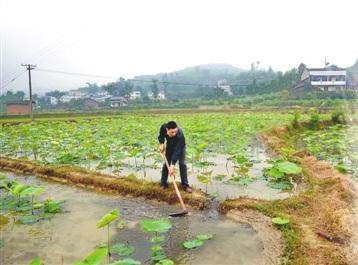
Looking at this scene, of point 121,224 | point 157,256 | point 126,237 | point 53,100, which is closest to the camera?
point 157,256

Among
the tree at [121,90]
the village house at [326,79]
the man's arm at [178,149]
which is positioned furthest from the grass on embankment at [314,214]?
the tree at [121,90]

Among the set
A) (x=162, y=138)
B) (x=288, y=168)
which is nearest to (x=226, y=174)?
(x=288, y=168)

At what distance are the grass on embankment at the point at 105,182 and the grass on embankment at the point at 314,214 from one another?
0.72 meters

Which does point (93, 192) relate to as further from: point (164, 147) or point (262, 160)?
point (262, 160)

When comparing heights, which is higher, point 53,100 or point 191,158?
point 53,100

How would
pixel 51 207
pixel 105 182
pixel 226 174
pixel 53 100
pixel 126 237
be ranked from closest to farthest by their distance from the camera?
pixel 126 237, pixel 51 207, pixel 105 182, pixel 226 174, pixel 53 100

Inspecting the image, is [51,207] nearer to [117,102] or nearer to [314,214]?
[314,214]

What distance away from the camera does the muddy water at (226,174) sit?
7.91 meters

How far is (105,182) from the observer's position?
344 inches

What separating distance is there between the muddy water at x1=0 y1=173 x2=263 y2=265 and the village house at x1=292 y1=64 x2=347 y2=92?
50.6m

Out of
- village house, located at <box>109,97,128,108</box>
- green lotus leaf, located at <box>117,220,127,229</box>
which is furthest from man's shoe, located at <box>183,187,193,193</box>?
village house, located at <box>109,97,128,108</box>

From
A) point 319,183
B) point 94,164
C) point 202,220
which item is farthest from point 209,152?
point 202,220

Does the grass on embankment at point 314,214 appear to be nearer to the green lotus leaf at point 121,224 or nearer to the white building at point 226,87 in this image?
the green lotus leaf at point 121,224

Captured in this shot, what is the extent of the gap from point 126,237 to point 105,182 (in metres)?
3.13
